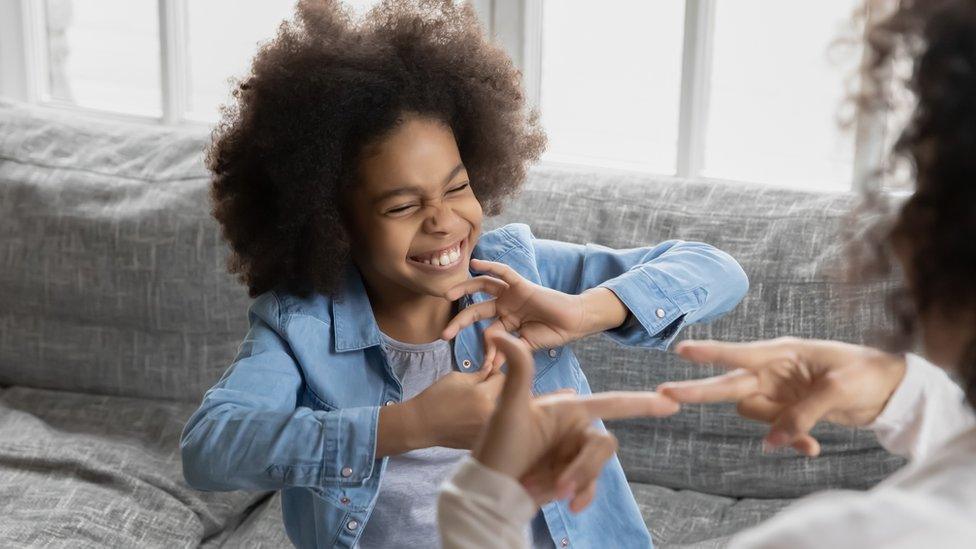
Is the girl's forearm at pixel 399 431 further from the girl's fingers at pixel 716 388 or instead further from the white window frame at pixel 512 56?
the white window frame at pixel 512 56

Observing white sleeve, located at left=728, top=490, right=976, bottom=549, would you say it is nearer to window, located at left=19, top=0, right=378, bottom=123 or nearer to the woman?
the woman

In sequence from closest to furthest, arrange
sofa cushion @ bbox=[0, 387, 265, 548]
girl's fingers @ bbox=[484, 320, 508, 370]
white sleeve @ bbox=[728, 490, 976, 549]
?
white sleeve @ bbox=[728, 490, 976, 549]
girl's fingers @ bbox=[484, 320, 508, 370]
sofa cushion @ bbox=[0, 387, 265, 548]

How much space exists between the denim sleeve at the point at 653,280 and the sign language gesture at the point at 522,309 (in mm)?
74

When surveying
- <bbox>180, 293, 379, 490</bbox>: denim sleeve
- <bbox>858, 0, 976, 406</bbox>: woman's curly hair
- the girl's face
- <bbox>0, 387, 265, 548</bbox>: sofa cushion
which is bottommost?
<bbox>0, 387, 265, 548</bbox>: sofa cushion

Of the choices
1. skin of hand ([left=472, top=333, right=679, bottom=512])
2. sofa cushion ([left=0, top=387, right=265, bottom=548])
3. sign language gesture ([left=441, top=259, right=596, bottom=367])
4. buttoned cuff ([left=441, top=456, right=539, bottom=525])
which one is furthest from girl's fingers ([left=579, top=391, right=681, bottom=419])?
sofa cushion ([left=0, top=387, right=265, bottom=548])

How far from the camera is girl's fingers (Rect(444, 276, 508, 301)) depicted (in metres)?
1.48

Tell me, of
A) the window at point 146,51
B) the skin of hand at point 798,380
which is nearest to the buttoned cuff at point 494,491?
the skin of hand at point 798,380

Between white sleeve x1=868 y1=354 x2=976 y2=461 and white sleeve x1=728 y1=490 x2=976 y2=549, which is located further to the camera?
white sleeve x1=868 y1=354 x2=976 y2=461

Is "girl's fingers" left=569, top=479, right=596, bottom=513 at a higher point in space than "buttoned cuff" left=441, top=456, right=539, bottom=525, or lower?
lower

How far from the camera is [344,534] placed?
1.49m

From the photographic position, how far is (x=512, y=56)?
2473 mm

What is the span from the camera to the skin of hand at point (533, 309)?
147 centimetres

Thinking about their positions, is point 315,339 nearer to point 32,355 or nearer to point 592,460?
point 592,460

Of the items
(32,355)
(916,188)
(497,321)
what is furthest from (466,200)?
(32,355)
